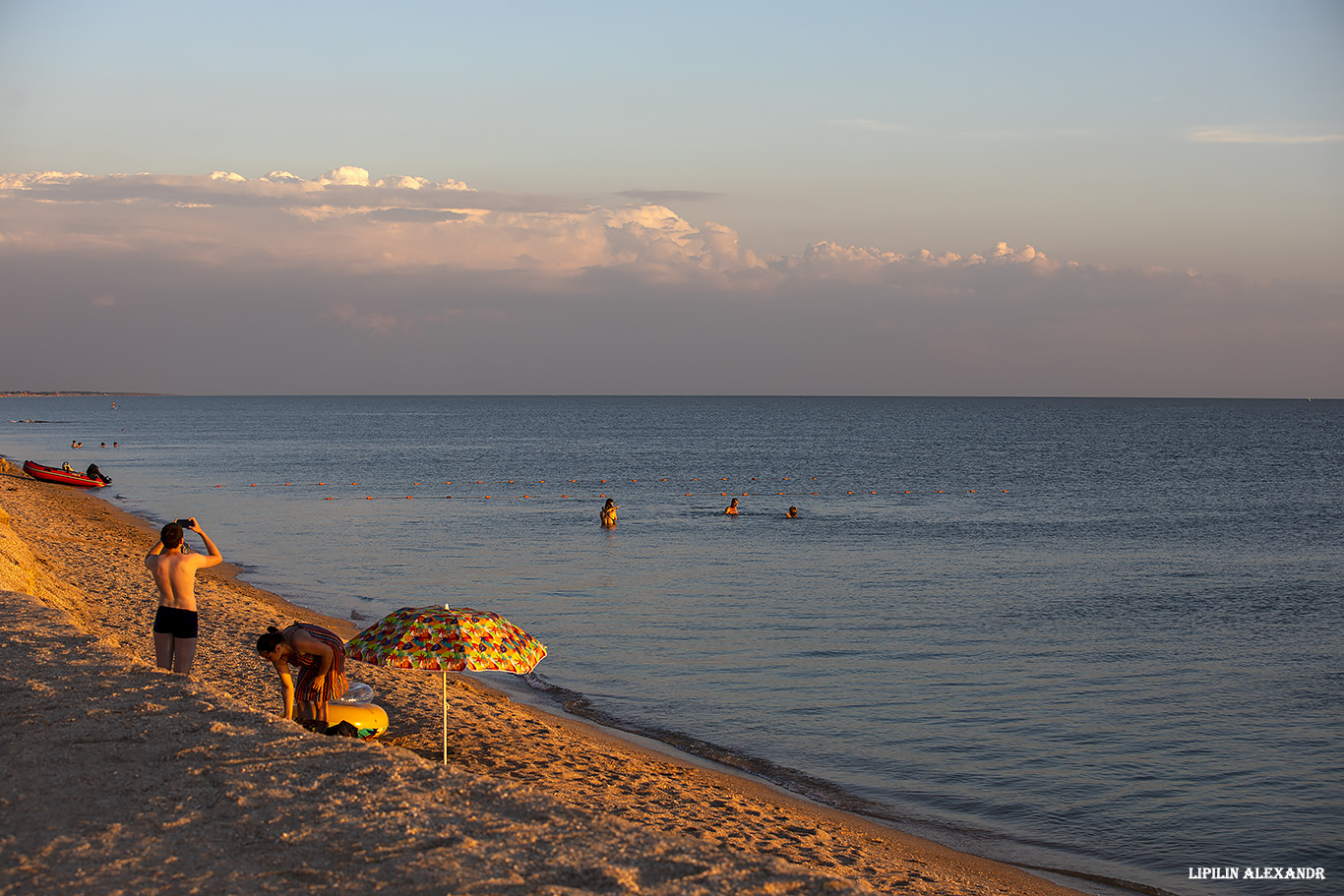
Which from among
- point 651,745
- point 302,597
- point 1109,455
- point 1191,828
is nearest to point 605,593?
point 302,597

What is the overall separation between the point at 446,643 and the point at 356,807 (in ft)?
8.07

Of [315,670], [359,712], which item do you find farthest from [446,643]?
[359,712]

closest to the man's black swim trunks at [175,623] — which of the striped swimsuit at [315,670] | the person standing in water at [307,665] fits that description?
the person standing in water at [307,665]

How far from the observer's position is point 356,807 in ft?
22.6

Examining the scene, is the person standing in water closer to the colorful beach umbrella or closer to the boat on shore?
the colorful beach umbrella

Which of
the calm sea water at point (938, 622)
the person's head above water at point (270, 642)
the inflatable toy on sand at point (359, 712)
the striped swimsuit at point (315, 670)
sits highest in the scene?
the person's head above water at point (270, 642)

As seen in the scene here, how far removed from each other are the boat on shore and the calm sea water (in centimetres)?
159

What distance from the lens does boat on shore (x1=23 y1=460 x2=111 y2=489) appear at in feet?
153

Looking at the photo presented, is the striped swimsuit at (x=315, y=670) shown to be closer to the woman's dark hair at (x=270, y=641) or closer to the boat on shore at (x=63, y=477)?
the woman's dark hair at (x=270, y=641)

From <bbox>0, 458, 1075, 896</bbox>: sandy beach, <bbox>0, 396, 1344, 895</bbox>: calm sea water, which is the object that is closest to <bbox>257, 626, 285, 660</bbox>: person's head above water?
<bbox>0, 458, 1075, 896</bbox>: sandy beach

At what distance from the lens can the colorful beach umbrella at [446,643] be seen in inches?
361

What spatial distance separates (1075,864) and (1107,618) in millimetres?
12540

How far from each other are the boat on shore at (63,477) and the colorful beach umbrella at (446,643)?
145 ft

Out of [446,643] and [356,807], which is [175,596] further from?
[356,807]
